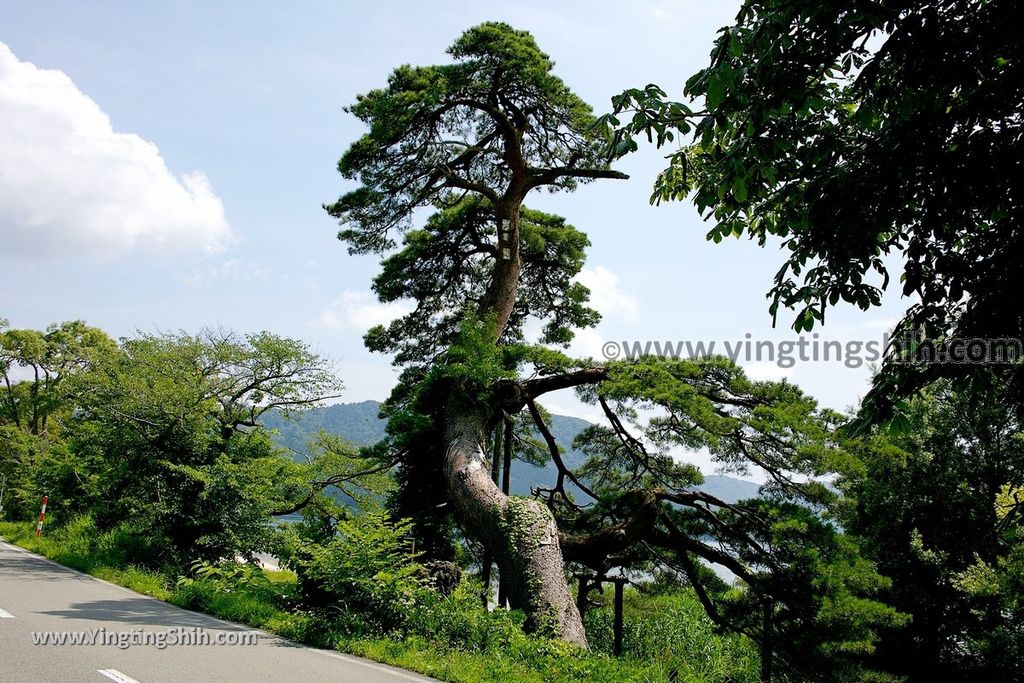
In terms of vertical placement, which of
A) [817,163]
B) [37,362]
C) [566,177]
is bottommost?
[817,163]

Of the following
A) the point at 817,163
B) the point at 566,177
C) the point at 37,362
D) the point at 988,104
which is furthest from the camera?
the point at 37,362

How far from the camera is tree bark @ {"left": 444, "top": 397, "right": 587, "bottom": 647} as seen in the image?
10680 millimetres

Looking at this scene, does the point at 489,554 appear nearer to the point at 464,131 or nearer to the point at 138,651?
the point at 138,651

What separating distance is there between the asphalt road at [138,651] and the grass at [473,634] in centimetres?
36

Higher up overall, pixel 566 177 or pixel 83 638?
pixel 566 177

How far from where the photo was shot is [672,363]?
499 inches

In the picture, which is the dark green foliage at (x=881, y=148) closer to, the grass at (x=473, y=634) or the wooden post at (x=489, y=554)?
the grass at (x=473, y=634)

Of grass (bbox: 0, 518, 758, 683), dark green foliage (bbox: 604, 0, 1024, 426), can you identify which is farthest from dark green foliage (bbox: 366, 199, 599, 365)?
dark green foliage (bbox: 604, 0, 1024, 426)

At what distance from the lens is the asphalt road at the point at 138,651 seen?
6.86 m

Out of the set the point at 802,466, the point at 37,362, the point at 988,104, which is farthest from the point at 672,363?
the point at 37,362

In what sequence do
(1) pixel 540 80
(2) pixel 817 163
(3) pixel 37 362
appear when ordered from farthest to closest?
(3) pixel 37 362 → (1) pixel 540 80 → (2) pixel 817 163

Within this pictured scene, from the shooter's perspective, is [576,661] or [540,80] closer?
[576,661]

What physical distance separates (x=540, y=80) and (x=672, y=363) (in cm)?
717

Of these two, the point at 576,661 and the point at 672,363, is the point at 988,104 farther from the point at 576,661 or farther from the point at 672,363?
the point at 672,363
